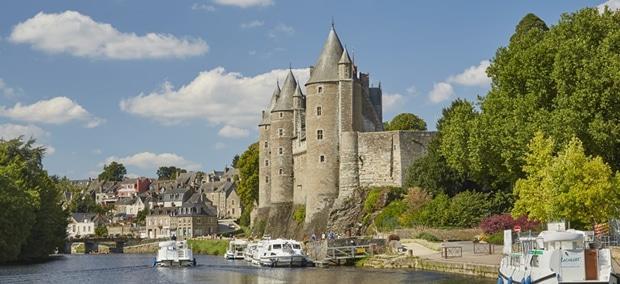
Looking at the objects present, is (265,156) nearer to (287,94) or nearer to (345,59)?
(287,94)

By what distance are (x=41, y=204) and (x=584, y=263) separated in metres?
47.4

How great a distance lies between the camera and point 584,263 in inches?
920

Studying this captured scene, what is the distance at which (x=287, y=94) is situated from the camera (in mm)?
72250

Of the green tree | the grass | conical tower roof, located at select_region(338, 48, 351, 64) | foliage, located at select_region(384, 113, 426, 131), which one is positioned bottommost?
the grass

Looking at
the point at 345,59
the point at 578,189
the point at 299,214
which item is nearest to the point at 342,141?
the point at 345,59

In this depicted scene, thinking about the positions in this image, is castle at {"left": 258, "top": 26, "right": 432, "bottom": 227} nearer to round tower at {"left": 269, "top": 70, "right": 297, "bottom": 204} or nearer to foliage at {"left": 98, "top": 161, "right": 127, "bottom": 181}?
round tower at {"left": 269, "top": 70, "right": 297, "bottom": 204}

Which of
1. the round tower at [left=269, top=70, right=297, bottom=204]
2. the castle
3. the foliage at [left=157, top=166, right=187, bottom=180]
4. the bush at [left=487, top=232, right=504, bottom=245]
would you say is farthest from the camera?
the foliage at [left=157, top=166, right=187, bottom=180]

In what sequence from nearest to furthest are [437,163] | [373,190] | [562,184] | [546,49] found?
1. [562,184]
2. [546,49]
3. [437,163]
4. [373,190]

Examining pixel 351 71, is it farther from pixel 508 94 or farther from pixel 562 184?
pixel 562 184

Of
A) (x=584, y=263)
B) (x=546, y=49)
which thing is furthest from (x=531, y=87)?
(x=584, y=263)

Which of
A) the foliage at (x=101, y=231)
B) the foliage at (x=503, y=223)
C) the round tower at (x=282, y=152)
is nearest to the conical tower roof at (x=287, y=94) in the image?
the round tower at (x=282, y=152)

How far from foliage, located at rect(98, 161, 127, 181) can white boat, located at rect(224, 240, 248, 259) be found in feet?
386

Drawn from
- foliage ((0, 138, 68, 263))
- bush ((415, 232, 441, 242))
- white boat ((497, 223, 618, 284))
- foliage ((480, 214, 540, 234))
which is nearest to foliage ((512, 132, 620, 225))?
white boat ((497, 223, 618, 284))

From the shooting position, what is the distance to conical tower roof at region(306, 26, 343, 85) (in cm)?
6103
